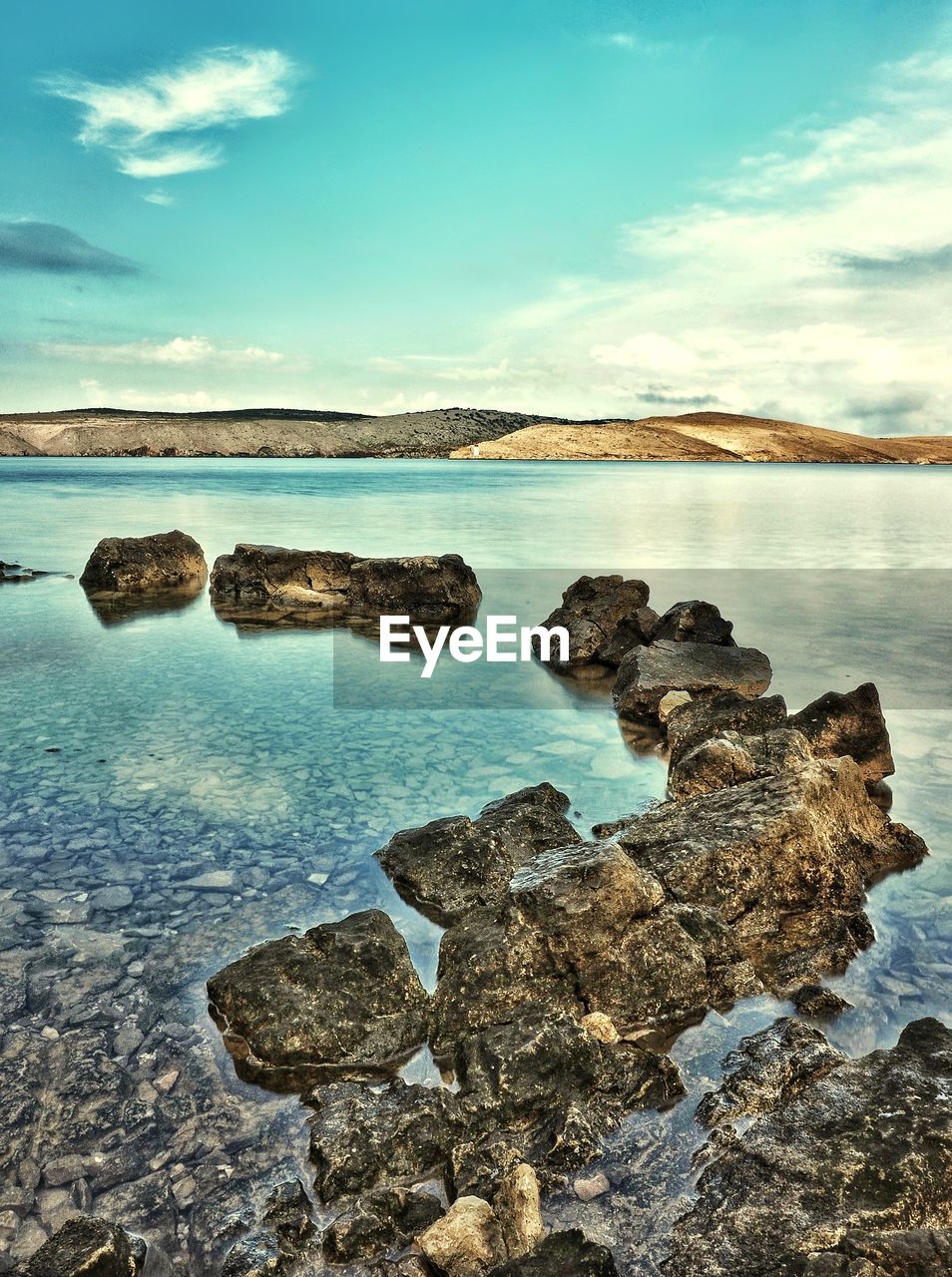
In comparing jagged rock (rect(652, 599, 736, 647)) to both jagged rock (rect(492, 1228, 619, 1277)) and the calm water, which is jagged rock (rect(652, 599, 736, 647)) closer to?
the calm water

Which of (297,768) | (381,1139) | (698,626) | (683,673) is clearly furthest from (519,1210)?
(698,626)

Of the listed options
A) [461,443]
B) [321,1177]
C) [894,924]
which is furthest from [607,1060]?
[461,443]

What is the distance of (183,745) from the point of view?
32.7 ft

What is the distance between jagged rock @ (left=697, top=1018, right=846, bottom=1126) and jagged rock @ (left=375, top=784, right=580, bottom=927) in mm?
2107

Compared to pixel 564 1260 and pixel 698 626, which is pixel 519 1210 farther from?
pixel 698 626

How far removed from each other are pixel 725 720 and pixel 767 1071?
5.00 metres

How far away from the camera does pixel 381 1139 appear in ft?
13.8

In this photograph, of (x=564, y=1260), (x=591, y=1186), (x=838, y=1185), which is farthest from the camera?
(x=591, y=1186)

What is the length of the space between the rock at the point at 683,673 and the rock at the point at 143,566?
13079 mm

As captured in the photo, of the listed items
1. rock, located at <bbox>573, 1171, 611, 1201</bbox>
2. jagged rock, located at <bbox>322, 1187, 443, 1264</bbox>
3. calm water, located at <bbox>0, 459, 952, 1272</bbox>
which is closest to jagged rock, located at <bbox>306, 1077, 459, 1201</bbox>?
jagged rock, located at <bbox>322, 1187, 443, 1264</bbox>

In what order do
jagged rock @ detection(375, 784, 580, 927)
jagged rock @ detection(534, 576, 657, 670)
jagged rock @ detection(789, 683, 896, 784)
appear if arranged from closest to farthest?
jagged rock @ detection(375, 784, 580, 927), jagged rock @ detection(789, 683, 896, 784), jagged rock @ detection(534, 576, 657, 670)

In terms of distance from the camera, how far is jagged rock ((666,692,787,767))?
9.14 meters

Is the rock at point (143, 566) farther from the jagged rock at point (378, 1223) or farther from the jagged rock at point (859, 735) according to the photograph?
the jagged rock at point (378, 1223)

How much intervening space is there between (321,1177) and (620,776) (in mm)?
5861
